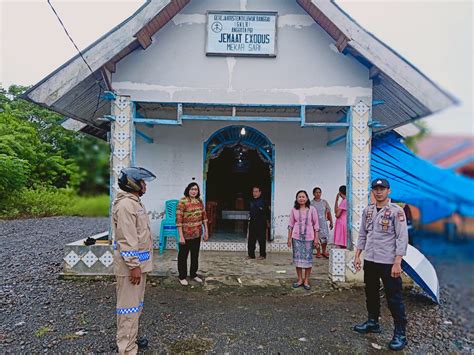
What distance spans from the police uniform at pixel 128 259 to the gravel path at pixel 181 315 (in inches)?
16.0

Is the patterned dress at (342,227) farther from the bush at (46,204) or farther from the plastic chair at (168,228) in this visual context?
the bush at (46,204)

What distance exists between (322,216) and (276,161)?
1572 millimetres

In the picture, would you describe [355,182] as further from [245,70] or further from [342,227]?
[245,70]

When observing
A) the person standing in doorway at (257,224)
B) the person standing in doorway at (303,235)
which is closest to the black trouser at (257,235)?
the person standing in doorway at (257,224)

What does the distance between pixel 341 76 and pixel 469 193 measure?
185 inches

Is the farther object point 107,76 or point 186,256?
point 107,76

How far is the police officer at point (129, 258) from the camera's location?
114 inches

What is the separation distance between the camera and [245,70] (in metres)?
5.34

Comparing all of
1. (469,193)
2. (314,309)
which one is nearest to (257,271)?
(314,309)

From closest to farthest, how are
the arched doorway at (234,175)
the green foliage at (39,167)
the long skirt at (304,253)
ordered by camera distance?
1. the green foliage at (39,167)
2. the long skirt at (304,253)
3. the arched doorway at (234,175)

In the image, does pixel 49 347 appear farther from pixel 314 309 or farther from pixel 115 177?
pixel 314 309

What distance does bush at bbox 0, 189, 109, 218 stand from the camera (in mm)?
3857

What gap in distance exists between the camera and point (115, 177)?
5.05 m

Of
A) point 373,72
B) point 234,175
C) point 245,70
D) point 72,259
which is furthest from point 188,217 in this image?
point 234,175
